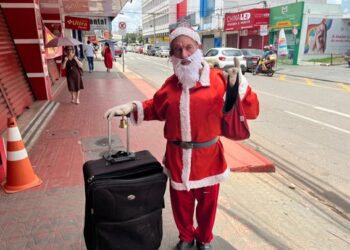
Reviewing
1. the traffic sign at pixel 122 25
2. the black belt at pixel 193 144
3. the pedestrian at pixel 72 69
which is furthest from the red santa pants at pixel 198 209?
the traffic sign at pixel 122 25

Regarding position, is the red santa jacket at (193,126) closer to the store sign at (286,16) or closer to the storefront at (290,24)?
the storefront at (290,24)

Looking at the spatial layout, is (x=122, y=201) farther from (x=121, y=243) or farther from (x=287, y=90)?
(x=287, y=90)

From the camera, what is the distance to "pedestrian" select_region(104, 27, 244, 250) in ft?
7.59

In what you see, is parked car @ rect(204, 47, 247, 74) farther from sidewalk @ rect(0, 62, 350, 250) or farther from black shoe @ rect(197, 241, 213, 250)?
black shoe @ rect(197, 241, 213, 250)

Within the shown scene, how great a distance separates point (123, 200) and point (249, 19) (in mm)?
31516

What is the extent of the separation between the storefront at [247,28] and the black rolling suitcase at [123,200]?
26303 mm

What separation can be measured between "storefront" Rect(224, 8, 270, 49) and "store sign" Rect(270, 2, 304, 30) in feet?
3.15

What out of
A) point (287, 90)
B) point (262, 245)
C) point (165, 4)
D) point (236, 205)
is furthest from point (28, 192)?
point (165, 4)

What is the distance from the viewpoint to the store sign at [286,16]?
2531 cm

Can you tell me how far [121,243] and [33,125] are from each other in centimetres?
495

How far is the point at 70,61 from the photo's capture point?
9.10 metres

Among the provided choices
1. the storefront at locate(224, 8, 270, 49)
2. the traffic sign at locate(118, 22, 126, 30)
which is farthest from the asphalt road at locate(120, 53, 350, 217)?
the storefront at locate(224, 8, 270, 49)

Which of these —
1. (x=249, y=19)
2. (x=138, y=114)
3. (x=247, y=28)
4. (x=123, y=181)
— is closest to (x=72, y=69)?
(x=138, y=114)

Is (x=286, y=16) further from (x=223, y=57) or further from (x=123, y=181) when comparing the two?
(x=123, y=181)
